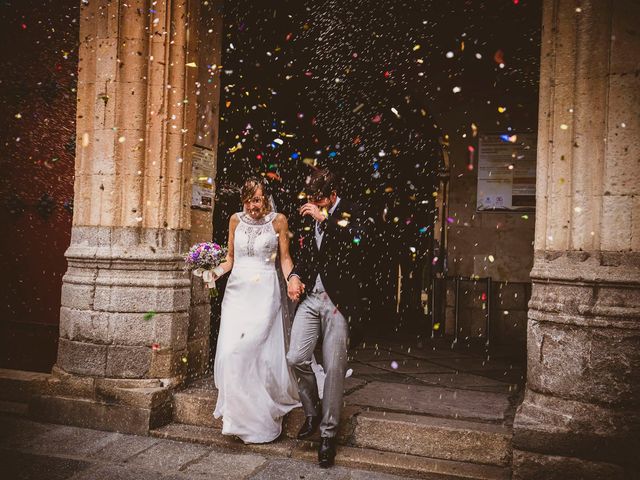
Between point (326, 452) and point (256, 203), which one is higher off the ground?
point (256, 203)

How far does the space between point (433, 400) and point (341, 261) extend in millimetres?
1648

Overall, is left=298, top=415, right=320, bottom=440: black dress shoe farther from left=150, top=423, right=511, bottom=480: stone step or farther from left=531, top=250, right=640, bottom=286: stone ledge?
left=531, top=250, right=640, bottom=286: stone ledge

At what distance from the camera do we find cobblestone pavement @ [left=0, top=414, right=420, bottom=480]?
3.86m

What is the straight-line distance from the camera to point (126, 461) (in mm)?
4117

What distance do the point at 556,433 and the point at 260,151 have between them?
15.2 feet

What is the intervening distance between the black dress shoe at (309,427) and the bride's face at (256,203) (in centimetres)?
166

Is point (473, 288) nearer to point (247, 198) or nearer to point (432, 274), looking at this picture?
point (432, 274)

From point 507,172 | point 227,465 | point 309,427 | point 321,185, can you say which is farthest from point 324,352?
point 507,172

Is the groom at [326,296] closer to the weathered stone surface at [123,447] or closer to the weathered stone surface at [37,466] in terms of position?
the weathered stone surface at [123,447]

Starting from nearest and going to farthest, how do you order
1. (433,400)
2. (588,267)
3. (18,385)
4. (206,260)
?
1. (588,267)
2. (206,260)
3. (433,400)
4. (18,385)

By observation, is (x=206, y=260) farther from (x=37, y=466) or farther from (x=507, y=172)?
(x=507, y=172)

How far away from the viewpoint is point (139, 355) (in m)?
4.89

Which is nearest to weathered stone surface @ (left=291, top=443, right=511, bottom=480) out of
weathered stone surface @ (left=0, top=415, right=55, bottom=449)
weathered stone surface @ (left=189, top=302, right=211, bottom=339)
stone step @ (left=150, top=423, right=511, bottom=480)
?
stone step @ (left=150, top=423, right=511, bottom=480)

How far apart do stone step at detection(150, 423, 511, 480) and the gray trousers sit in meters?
0.26
